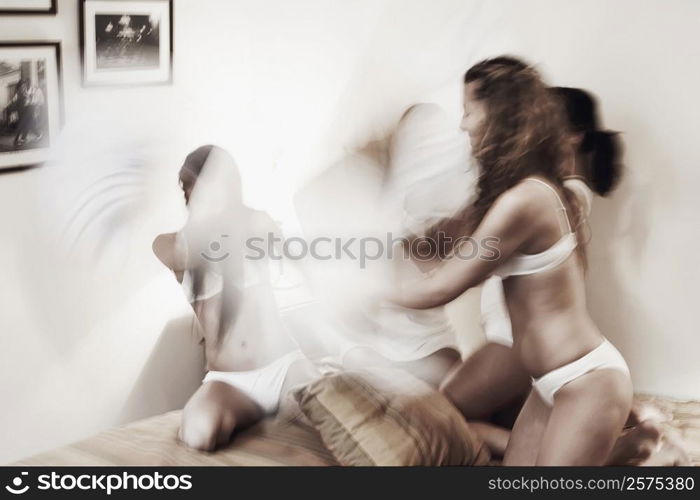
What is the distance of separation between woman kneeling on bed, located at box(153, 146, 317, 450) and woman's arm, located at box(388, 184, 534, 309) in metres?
0.30

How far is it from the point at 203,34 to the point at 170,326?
0.67 metres

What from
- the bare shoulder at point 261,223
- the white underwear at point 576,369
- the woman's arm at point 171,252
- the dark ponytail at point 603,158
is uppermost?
the dark ponytail at point 603,158

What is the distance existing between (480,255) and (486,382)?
0.99 feet

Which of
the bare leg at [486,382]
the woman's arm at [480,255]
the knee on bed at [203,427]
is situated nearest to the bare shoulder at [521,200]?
the woman's arm at [480,255]

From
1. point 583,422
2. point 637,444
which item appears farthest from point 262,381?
point 637,444

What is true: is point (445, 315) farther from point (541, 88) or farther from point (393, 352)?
point (541, 88)

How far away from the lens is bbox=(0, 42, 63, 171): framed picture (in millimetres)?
1794

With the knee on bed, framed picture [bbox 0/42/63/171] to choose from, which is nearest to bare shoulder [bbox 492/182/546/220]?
the knee on bed

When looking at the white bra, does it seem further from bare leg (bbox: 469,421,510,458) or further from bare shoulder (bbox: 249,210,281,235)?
bare shoulder (bbox: 249,210,281,235)

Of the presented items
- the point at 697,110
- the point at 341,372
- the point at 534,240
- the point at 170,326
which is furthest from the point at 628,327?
the point at 170,326

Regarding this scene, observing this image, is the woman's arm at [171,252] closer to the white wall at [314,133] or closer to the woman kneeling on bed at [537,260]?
the white wall at [314,133]

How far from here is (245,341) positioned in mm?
2029

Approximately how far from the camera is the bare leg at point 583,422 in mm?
1989

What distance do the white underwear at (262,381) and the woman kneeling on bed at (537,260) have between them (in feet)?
1.35
